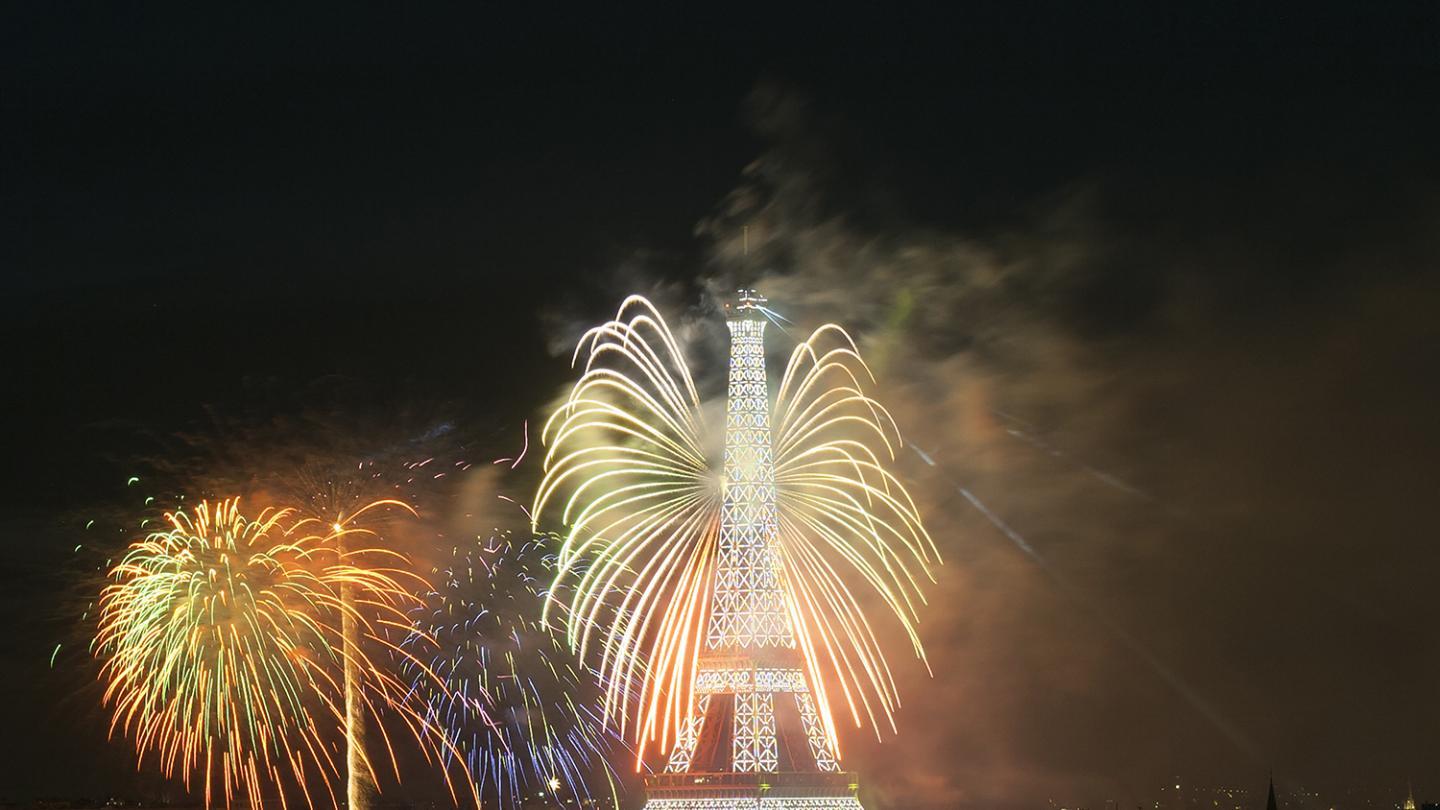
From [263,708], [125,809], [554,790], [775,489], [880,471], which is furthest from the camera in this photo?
[125,809]

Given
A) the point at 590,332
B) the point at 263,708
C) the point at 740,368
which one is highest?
the point at 740,368

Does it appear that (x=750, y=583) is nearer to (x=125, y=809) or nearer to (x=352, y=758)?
(x=352, y=758)

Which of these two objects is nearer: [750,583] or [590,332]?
[590,332]

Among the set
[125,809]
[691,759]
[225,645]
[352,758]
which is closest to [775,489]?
[691,759]

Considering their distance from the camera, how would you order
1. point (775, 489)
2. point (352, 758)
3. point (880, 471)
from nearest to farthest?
point (352, 758) → point (880, 471) → point (775, 489)

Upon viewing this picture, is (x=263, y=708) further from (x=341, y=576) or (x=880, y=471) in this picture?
(x=880, y=471)

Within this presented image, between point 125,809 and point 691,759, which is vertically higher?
point 125,809

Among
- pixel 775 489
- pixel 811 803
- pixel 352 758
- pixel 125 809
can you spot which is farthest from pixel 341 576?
pixel 125 809
